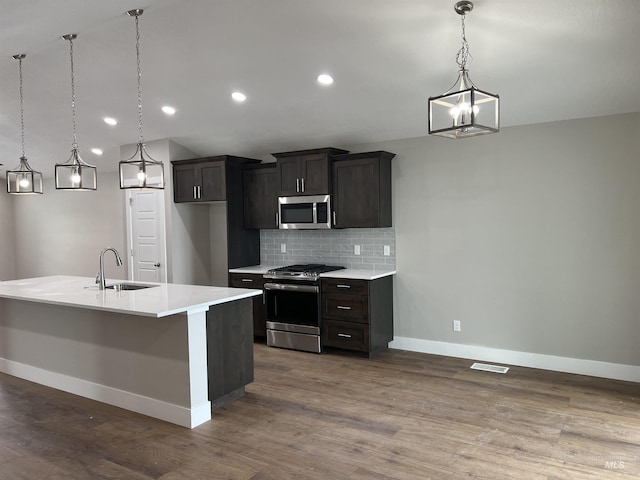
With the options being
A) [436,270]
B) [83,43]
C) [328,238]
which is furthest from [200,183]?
[436,270]

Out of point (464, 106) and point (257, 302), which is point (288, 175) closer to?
point (257, 302)

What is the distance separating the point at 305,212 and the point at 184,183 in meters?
1.73

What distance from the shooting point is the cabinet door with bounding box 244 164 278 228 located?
6.12 meters

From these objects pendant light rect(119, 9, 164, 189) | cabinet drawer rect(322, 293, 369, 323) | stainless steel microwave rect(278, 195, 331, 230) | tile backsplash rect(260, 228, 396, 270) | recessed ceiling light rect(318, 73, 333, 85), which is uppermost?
recessed ceiling light rect(318, 73, 333, 85)

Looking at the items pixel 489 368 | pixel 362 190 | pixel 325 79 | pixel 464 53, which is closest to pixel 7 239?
pixel 362 190

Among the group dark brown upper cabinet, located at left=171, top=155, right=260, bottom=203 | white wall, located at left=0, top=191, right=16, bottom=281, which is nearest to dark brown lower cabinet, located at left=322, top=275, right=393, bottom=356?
dark brown upper cabinet, located at left=171, top=155, right=260, bottom=203

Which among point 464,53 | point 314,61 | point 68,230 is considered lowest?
point 68,230

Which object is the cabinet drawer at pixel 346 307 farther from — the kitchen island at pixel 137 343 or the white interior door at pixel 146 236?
the white interior door at pixel 146 236

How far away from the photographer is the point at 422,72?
13.4ft

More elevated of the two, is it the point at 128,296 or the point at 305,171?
the point at 305,171

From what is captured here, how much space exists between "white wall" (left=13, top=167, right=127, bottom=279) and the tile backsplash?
2.62m

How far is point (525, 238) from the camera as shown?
15.7ft

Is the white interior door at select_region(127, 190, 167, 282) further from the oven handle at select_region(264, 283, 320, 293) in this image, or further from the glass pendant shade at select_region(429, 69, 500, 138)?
the glass pendant shade at select_region(429, 69, 500, 138)

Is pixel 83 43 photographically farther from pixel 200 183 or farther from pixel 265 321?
pixel 265 321
